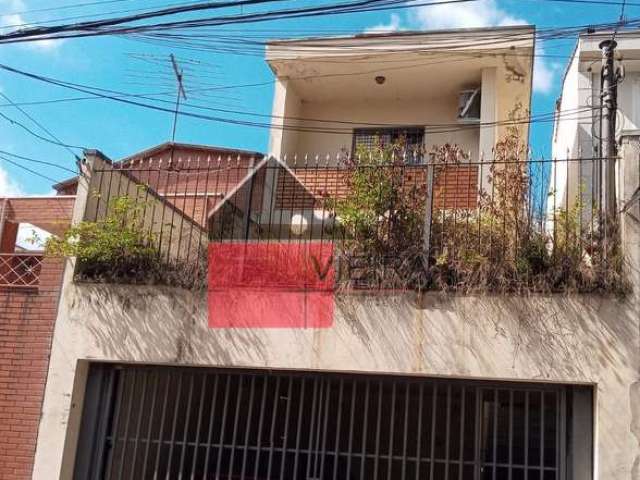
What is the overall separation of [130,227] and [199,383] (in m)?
1.63

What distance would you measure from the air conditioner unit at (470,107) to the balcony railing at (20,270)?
691 centimetres

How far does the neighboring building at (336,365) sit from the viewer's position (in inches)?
201

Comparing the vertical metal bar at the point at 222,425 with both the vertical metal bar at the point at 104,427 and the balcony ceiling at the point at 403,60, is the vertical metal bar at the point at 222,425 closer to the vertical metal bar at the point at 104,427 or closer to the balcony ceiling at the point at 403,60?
the vertical metal bar at the point at 104,427

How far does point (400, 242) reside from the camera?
18.9ft

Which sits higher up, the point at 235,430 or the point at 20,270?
the point at 20,270

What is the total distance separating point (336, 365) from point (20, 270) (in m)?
3.39

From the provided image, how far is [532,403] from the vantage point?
17.7 ft

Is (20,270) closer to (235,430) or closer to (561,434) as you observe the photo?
(235,430)

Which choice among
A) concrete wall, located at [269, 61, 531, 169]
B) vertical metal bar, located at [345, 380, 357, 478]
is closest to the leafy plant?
vertical metal bar, located at [345, 380, 357, 478]

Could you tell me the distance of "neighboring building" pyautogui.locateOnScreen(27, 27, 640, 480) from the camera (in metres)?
5.10

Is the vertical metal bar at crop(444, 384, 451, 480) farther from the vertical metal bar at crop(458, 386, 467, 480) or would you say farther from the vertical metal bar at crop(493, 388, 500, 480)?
the vertical metal bar at crop(493, 388, 500, 480)

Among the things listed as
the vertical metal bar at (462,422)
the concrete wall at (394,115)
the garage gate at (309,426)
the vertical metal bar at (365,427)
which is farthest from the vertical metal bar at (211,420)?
the concrete wall at (394,115)

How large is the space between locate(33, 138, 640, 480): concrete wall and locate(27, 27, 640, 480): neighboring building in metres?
0.01

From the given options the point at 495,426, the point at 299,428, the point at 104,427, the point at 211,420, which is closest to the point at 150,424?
the point at 104,427
